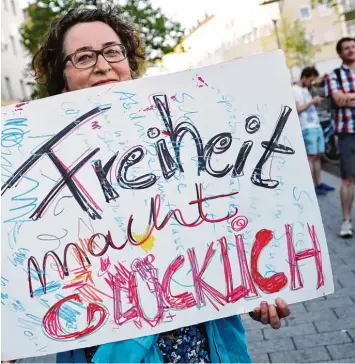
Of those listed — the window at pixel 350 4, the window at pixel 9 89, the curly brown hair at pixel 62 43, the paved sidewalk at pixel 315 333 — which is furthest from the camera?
the window at pixel 9 89

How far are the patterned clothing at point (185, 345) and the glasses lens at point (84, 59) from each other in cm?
78

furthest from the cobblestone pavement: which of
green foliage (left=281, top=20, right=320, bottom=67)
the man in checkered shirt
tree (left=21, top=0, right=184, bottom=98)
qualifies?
green foliage (left=281, top=20, right=320, bottom=67)

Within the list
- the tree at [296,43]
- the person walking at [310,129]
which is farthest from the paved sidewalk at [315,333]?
the tree at [296,43]

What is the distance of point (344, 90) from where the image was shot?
545 centimetres

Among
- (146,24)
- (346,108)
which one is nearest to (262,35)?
(146,24)

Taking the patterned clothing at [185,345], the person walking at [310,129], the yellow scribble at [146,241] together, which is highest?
the yellow scribble at [146,241]

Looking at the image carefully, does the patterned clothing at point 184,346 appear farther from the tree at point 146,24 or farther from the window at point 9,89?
the window at point 9,89

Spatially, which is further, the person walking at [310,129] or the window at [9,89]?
the window at [9,89]

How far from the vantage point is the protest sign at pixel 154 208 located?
5.40 feet

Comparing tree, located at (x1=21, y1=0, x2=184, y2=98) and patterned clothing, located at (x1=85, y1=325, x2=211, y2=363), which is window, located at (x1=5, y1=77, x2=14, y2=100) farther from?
patterned clothing, located at (x1=85, y1=325, x2=211, y2=363)

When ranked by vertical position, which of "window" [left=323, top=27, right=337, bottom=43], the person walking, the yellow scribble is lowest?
"window" [left=323, top=27, right=337, bottom=43]

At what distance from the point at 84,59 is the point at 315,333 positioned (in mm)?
2480

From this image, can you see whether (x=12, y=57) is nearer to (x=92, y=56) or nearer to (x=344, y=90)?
(x=344, y=90)

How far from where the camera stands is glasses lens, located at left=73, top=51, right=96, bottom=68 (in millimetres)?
1785
